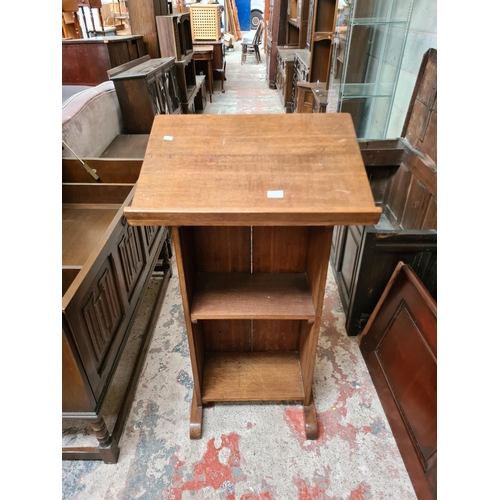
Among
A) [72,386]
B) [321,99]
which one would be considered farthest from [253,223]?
[321,99]

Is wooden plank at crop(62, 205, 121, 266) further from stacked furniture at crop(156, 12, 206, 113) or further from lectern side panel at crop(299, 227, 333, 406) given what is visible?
stacked furniture at crop(156, 12, 206, 113)

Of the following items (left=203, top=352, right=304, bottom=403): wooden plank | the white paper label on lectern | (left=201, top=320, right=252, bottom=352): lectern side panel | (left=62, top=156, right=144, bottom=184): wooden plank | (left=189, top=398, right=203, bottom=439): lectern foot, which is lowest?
(left=189, top=398, right=203, bottom=439): lectern foot

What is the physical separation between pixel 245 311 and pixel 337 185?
55cm

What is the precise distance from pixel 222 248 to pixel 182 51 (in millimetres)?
4397

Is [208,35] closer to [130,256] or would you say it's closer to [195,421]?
[130,256]

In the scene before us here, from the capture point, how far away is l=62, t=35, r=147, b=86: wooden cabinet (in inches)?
135

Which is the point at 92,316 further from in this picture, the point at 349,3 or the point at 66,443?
the point at 349,3

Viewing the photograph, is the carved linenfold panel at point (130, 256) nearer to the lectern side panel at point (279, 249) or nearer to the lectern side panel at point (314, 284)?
the lectern side panel at point (279, 249)

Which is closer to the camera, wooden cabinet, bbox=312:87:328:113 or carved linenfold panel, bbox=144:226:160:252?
carved linenfold panel, bbox=144:226:160:252

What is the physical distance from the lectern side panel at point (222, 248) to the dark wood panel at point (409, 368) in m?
0.68

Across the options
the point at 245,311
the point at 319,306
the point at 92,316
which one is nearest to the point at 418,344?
the point at 319,306

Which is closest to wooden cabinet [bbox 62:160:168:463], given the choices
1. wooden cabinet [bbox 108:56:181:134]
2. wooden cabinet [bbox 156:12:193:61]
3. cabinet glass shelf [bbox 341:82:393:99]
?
wooden cabinet [bbox 108:56:181:134]

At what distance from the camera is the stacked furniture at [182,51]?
391cm

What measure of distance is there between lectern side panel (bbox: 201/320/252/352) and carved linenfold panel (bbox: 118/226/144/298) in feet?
1.32
